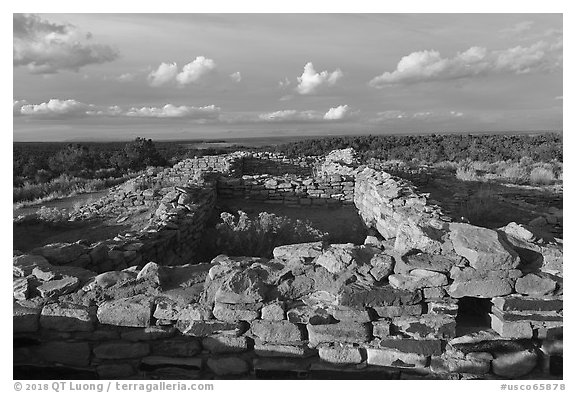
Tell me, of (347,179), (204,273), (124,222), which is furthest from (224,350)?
(347,179)

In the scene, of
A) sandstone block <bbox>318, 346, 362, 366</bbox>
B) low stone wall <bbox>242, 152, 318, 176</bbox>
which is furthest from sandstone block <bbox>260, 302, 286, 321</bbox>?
low stone wall <bbox>242, 152, 318, 176</bbox>

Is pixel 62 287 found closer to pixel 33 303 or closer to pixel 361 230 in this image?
pixel 33 303

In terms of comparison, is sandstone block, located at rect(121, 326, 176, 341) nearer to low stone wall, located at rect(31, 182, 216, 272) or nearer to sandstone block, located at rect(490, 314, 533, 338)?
low stone wall, located at rect(31, 182, 216, 272)

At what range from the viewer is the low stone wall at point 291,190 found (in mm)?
10680

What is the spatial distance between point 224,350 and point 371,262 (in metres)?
1.35

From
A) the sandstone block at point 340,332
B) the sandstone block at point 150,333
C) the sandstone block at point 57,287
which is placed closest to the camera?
the sandstone block at point 340,332

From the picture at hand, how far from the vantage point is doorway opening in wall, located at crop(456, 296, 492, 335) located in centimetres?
349

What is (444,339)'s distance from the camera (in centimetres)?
335

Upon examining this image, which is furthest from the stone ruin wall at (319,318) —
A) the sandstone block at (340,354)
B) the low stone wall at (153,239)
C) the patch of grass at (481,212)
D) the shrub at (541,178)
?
the shrub at (541,178)

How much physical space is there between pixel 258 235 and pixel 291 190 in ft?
13.1

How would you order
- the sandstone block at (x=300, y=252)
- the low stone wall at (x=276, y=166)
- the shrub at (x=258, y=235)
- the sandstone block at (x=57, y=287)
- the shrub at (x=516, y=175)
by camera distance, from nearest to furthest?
the sandstone block at (x=57, y=287), the sandstone block at (x=300, y=252), the shrub at (x=258, y=235), the shrub at (x=516, y=175), the low stone wall at (x=276, y=166)

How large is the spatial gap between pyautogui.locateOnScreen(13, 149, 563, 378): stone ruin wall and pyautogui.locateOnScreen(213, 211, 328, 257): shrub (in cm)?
290

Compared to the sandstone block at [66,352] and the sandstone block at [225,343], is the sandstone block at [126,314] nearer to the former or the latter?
the sandstone block at [66,352]

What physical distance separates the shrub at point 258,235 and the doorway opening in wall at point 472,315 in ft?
10.6
